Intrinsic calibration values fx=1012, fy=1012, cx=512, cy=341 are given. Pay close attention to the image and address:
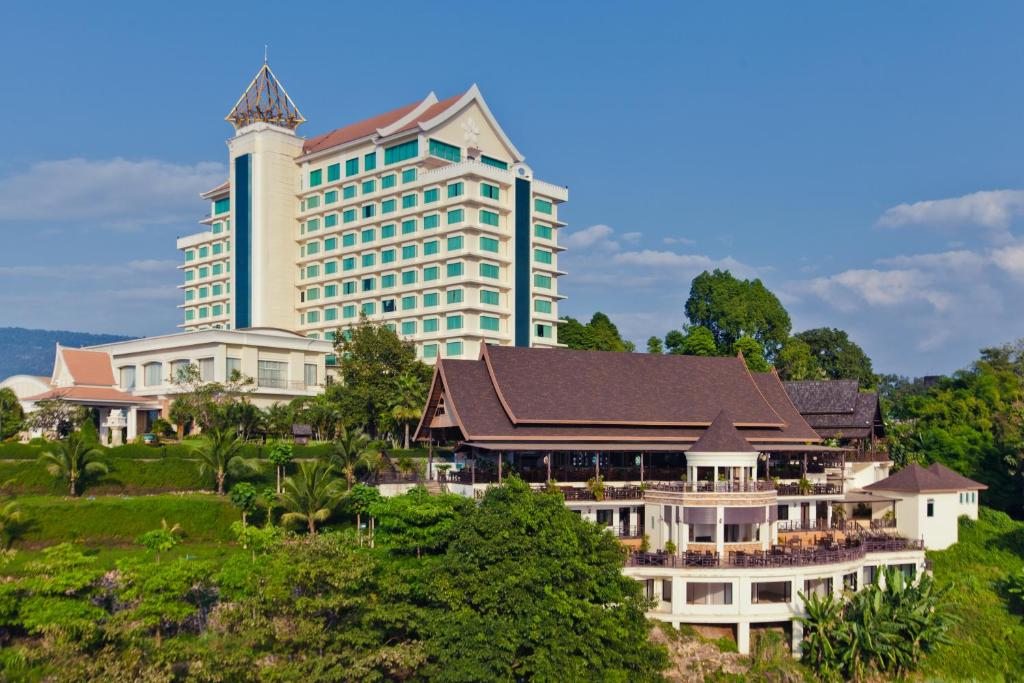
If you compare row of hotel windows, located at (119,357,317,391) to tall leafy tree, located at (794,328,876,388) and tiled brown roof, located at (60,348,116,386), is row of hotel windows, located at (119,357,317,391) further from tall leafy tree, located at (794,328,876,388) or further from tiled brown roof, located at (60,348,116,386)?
tall leafy tree, located at (794,328,876,388)

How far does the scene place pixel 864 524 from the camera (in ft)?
178

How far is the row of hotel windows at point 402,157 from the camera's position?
286 ft

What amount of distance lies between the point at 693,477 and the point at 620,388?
7.33 metres

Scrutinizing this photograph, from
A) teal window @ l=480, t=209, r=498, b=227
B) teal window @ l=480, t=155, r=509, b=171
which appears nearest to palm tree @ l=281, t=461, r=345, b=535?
teal window @ l=480, t=209, r=498, b=227

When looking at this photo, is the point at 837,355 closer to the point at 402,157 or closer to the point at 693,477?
the point at 402,157

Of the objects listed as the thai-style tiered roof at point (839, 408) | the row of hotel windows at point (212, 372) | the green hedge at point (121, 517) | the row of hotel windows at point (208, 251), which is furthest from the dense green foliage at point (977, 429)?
the row of hotel windows at point (208, 251)

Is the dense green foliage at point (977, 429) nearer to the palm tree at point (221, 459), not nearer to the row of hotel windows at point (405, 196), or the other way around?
the row of hotel windows at point (405, 196)

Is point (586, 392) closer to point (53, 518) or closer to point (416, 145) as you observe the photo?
point (53, 518)

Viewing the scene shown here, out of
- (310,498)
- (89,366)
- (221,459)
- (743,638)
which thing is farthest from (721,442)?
(89,366)

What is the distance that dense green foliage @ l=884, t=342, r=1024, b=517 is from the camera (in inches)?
2431

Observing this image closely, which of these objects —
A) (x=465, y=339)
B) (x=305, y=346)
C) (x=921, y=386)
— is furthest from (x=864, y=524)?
(x=921, y=386)

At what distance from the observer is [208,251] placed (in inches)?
4262

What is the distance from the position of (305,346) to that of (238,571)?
4685cm

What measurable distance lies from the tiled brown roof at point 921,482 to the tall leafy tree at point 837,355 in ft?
155
